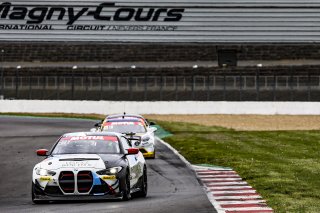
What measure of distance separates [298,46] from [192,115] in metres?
15.9

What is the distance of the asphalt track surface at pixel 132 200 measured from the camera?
1453cm

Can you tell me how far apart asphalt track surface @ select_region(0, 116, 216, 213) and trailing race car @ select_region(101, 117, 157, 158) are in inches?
19.2

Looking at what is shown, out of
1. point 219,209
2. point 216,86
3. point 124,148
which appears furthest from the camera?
point 216,86

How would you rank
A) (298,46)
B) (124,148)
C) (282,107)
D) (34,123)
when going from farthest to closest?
(298,46)
(282,107)
(34,123)
(124,148)

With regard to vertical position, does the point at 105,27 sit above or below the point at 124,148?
above

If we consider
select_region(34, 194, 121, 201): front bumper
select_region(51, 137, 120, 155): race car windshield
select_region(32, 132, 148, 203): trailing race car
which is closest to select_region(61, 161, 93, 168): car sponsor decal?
select_region(32, 132, 148, 203): trailing race car

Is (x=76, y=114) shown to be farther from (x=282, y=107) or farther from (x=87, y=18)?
(x=282, y=107)

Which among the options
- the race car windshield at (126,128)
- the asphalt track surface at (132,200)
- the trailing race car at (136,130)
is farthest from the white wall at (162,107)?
the race car windshield at (126,128)

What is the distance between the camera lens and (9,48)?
78562 millimetres

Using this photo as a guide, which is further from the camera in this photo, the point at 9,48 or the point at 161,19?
the point at 9,48

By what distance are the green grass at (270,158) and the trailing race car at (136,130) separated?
4.60 ft

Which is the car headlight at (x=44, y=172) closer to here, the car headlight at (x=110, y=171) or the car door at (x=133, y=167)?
the car headlight at (x=110, y=171)

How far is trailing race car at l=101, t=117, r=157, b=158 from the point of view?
2744cm

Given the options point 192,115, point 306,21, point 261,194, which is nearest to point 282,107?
point 192,115
